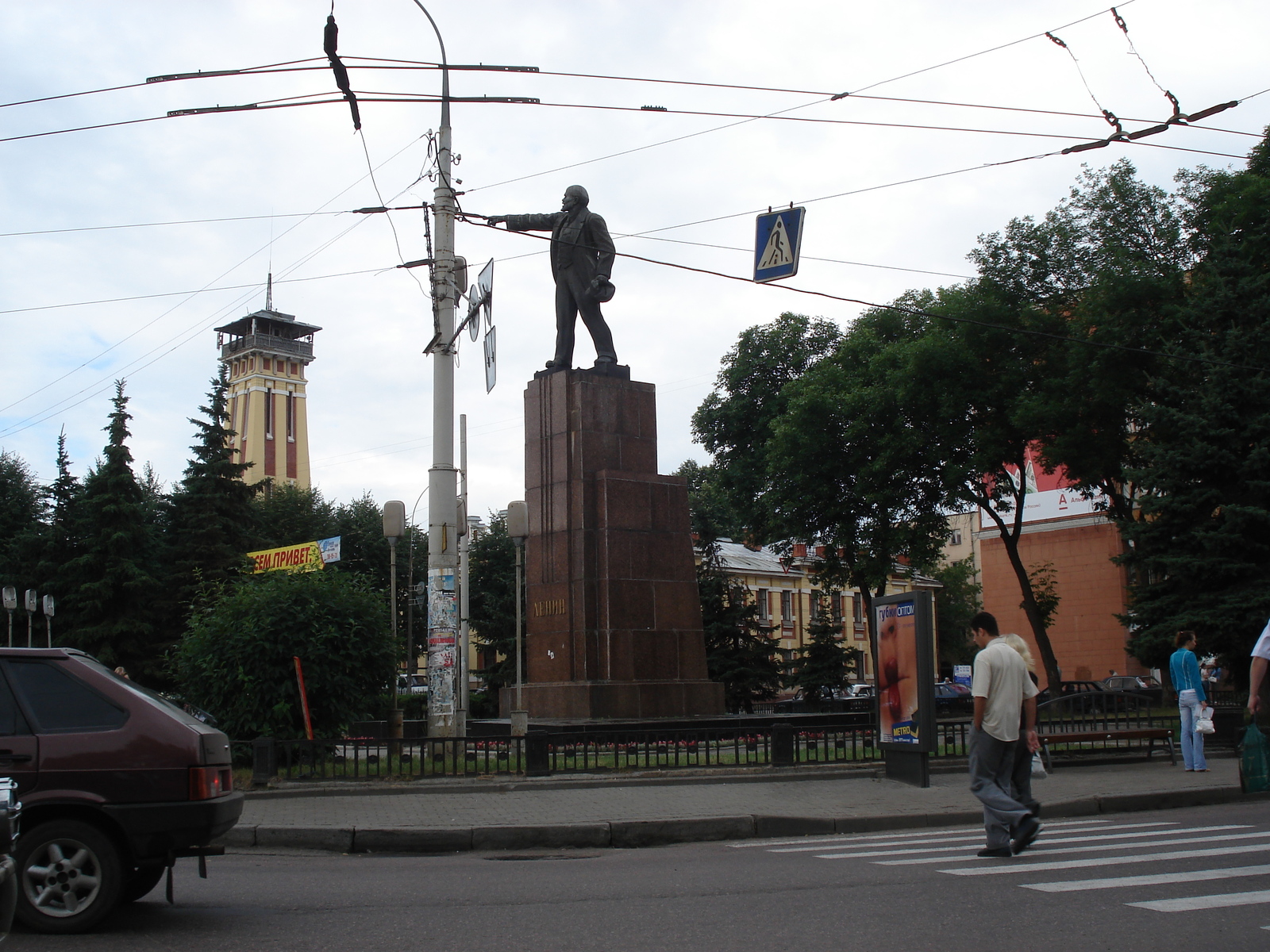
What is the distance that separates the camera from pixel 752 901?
7004mm

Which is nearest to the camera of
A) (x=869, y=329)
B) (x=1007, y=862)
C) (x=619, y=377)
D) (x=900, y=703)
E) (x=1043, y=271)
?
(x=1007, y=862)

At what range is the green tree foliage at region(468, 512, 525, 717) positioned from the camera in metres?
51.8

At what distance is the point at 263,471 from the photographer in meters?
87.8

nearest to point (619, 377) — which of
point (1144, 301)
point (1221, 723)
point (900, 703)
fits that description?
point (900, 703)

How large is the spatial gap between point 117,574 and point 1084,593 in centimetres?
3972

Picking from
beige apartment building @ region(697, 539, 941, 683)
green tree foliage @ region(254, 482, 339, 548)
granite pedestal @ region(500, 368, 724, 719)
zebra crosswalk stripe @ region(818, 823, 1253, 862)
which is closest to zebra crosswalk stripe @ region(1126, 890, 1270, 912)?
zebra crosswalk stripe @ region(818, 823, 1253, 862)

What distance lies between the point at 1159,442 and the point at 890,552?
1112cm

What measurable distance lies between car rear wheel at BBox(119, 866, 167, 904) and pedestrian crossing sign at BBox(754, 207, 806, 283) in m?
11.9

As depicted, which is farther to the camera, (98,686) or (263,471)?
(263,471)

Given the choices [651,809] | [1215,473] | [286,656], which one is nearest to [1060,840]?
[651,809]

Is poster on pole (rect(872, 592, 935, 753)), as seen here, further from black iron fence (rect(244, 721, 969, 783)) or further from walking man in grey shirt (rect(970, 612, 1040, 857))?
walking man in grey shirt (rect(970, 612, 1040, 857))

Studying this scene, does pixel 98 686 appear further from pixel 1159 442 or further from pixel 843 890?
pixel 1159 442

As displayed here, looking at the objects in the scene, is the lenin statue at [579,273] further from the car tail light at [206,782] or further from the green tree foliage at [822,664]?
the green tree foliage at [822,664]

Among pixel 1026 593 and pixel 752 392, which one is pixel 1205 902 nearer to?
pixel 1026 593
